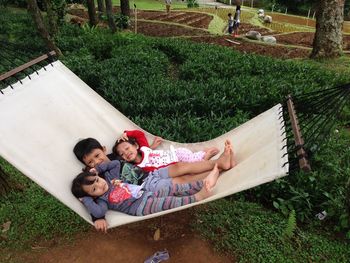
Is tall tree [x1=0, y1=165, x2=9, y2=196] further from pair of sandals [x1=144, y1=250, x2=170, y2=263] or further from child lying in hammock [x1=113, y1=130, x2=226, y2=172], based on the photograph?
pair of sandals [x1=144, y1=250, x2=170, y2=263]

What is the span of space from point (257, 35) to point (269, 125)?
9674 millimetres

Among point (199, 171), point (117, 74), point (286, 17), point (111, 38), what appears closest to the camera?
point (199, 171)

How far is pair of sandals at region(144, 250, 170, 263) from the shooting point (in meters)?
2.57

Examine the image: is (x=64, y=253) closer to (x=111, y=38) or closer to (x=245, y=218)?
(x=245, y=218)

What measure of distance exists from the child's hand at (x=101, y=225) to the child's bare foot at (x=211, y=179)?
28.3 inches

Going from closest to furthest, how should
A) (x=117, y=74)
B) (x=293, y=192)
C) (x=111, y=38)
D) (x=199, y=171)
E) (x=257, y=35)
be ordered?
(x=199, y=171), (x=293, y=192), (x=117, y=74), (x=111, y=38), (x=257, y=35)

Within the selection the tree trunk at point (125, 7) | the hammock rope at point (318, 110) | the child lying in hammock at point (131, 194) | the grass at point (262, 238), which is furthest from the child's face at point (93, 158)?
the tree trunk at point (125, 7)

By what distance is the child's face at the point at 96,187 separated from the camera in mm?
2555

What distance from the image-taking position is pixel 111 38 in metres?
7.72

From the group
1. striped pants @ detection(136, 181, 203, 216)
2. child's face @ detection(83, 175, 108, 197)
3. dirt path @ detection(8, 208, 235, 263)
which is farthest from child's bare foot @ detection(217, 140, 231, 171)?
child's face @ detection(83, 175, 108, 197)

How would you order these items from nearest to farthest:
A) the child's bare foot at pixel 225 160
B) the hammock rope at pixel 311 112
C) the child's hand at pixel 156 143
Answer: the hammock rope at pixel 311 112, the child's bare foot at pixel 225 160, the child's hand at pixel 156 143

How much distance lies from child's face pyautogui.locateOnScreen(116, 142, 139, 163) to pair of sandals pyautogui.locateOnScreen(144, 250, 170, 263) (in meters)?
0.79

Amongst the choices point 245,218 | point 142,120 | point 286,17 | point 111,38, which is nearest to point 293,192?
point 245,218

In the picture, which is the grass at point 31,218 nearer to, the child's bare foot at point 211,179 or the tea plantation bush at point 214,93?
the child's bare foot at point 211,179
